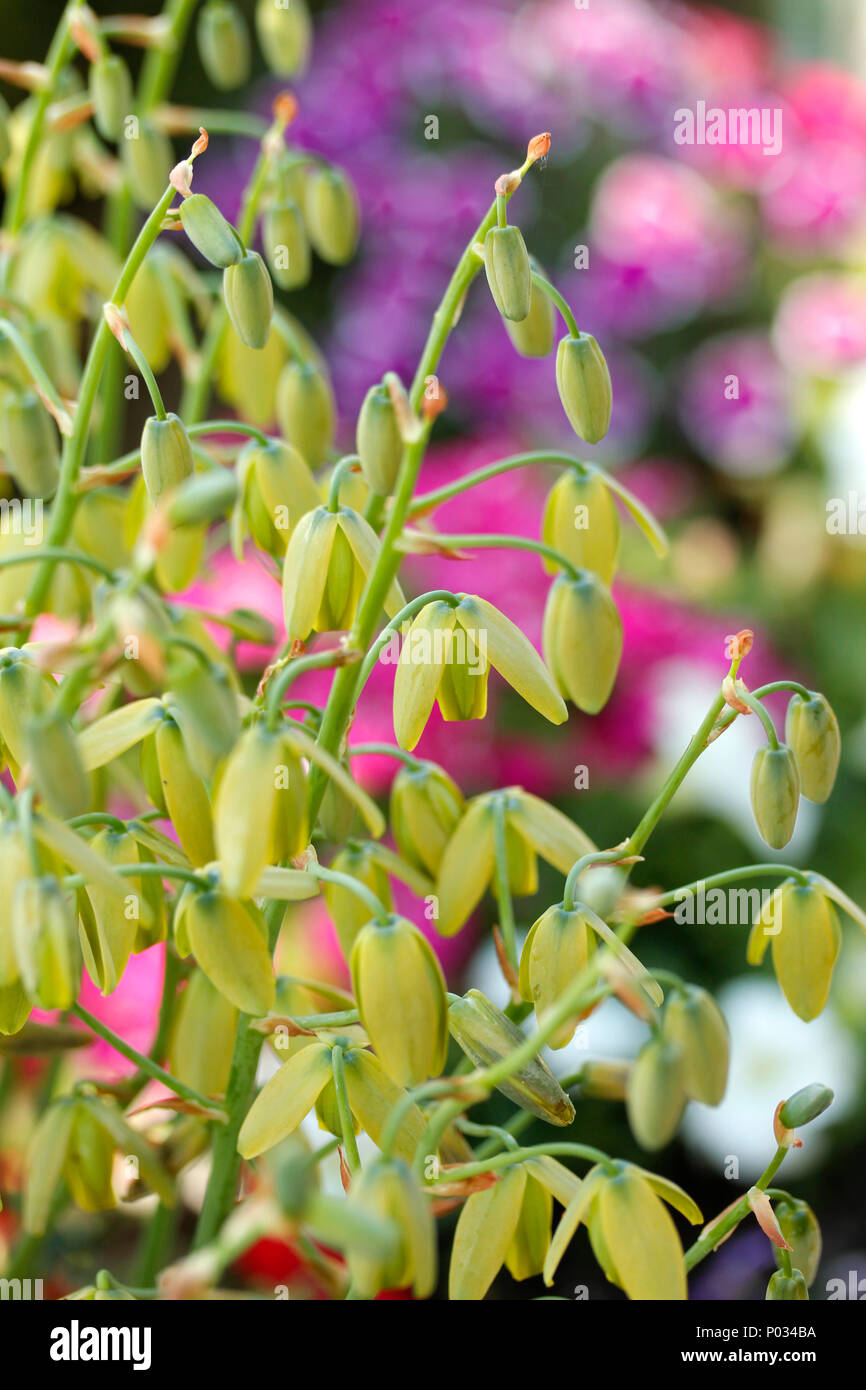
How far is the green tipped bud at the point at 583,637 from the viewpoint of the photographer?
38 cm

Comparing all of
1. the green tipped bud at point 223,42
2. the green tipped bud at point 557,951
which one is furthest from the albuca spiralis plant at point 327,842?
the green tipped bud at point 223,42

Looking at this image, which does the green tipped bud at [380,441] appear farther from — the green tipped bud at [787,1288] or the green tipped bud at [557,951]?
the green tipped bud at [787,1288]

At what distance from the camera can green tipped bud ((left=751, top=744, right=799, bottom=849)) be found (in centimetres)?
36

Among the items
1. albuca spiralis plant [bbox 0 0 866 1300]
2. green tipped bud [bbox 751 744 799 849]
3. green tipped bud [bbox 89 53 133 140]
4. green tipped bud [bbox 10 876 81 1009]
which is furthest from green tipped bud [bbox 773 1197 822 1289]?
green tipped bud [bbox 89 53 133 140]

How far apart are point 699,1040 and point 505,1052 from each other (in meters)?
0.07

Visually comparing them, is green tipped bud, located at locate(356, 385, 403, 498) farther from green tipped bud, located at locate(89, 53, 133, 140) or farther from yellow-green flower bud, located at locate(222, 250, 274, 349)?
green tipped bud, located at locate(89, 53, 133, 140)

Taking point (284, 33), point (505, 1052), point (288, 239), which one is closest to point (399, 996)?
point (505, 1052)

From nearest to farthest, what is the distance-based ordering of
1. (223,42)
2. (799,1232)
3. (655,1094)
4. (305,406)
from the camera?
(655,1094), (799,1232), (305,406), (223,42)

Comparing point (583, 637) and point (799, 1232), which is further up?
point (583, 637)

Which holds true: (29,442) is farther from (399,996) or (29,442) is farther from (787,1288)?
(787,1288)

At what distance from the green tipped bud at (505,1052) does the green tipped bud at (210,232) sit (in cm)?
21

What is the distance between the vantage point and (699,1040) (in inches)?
11.7

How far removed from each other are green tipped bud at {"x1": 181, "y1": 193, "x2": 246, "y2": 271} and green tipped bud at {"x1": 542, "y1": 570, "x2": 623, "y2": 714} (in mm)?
123
